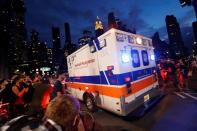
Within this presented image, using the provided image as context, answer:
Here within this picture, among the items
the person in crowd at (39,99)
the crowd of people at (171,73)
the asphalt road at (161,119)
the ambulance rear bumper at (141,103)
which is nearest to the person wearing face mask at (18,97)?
the person in crowd at (39,99)

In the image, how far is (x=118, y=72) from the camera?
728 cm

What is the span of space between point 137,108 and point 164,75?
7.64 meters

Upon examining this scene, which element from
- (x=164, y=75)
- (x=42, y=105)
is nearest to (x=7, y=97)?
(x=42, y=105)

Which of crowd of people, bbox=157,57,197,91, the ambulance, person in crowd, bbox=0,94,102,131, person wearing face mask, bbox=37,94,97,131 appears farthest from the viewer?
crowd of people, bbox=157,57,197,91

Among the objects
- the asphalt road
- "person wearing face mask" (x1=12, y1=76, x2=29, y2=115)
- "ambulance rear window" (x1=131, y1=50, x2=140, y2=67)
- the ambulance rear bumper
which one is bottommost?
the asphalt road

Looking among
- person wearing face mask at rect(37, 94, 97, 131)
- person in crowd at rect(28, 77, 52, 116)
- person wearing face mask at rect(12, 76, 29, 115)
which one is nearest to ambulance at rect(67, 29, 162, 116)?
person in crowd at rect(28, 77, 52, 116)

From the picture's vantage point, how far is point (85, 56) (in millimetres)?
9703

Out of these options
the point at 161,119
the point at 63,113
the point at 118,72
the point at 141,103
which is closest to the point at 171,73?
the point at 141,103

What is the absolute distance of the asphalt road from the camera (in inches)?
271

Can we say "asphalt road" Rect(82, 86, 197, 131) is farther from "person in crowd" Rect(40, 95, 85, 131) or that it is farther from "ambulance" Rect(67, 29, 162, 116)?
"person in crowd" Rect(40, 95, 85, 131)

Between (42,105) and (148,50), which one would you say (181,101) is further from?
(42,105)

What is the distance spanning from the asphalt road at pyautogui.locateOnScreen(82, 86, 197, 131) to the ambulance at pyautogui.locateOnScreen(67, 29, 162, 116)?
45 centimetres

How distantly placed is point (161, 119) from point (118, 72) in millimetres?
2154

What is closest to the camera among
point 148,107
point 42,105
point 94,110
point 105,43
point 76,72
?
point 42,105
